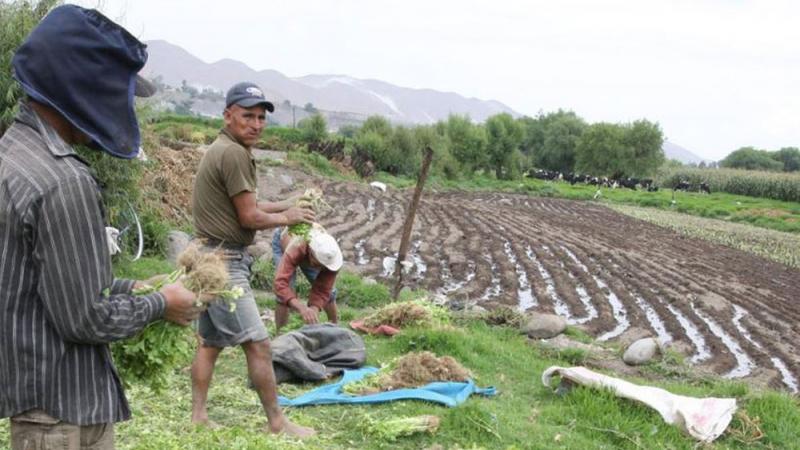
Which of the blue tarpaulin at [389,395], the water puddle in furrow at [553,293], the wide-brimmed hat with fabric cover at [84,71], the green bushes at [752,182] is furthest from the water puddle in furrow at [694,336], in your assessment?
the green bushes at [752,182]

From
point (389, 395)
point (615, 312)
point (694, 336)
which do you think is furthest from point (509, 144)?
point (389, 395)

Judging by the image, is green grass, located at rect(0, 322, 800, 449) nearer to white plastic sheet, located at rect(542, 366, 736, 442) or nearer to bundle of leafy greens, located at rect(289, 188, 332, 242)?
white plastic sheet, located at rect(542, 366, 736, 442)

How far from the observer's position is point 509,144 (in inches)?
2002

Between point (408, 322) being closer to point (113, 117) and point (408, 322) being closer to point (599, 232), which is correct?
point (113, 117)

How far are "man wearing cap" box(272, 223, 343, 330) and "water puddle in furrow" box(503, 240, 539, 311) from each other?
5089mm

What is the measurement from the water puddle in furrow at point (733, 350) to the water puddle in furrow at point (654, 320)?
28.1 inches

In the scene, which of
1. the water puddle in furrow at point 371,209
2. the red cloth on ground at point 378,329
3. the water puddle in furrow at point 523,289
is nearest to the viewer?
the red cloth on ground at point 378,329

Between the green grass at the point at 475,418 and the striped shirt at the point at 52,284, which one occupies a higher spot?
the striped shirt at the point at 52,284

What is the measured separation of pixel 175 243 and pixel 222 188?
6.60 metres

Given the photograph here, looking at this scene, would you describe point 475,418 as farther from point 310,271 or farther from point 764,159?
point 764,159

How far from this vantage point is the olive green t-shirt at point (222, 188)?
387 cm

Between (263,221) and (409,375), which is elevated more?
(263,221)

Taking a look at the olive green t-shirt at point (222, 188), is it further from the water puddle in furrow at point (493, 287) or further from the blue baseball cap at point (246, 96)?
the water puddle in furrow at point (493, 287)

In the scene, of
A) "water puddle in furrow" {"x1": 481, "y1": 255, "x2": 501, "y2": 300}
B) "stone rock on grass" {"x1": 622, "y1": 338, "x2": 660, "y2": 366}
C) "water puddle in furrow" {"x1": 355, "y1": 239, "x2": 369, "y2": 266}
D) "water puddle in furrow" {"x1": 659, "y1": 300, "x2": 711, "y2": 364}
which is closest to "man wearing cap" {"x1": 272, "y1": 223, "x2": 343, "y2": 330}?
"stone rock on grass" {"x1": 622, "y1": 338, "x2": 660, "y2": 366}
